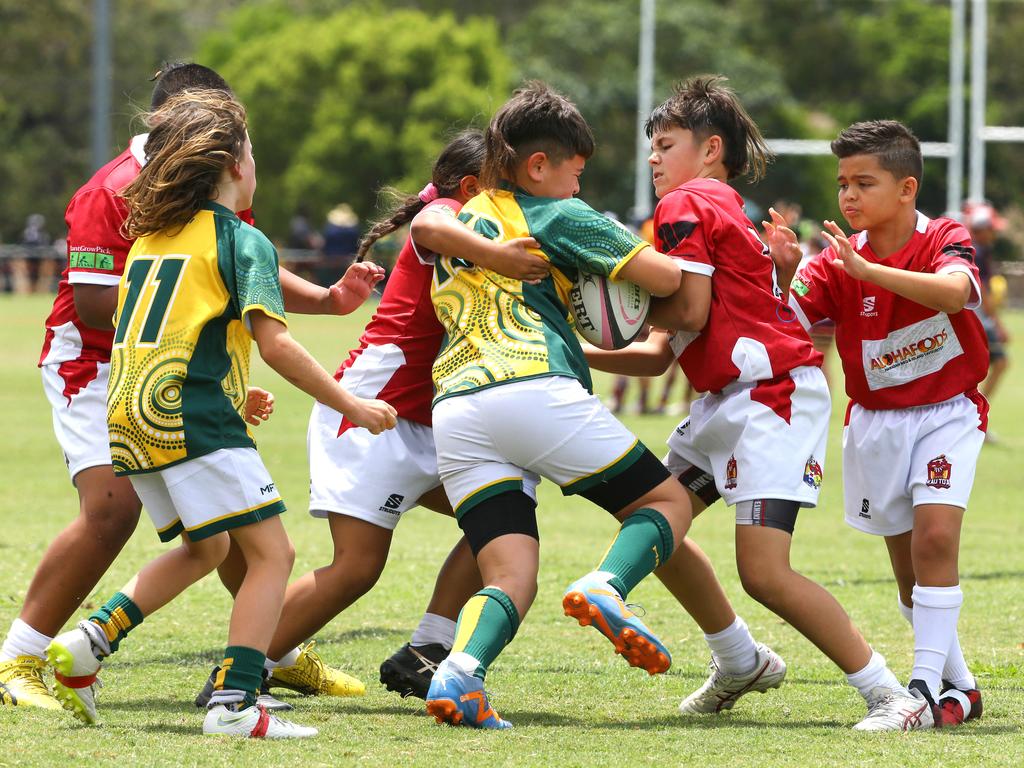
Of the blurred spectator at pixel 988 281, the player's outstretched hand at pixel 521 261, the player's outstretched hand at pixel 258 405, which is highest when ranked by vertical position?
the player's outstretched hand at pixel 521 261

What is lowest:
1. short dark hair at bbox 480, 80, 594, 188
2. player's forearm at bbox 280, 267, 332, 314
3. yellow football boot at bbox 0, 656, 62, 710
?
yellow football boot at bbox 0, 656, 62, 710

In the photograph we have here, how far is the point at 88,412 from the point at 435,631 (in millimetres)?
1303

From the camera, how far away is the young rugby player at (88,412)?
197 inches

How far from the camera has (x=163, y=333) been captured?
4430 millimetres

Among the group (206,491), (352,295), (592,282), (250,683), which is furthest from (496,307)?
(250,683)

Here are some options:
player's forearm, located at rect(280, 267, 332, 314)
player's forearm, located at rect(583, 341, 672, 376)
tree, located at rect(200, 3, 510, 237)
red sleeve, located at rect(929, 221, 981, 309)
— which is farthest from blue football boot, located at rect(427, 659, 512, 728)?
tree, located at rect(200, 3, 510, 237)

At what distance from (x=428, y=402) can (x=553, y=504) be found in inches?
222

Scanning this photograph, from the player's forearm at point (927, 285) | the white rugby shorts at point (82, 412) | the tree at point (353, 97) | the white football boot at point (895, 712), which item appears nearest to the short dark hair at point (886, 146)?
the player's forearm at point (927, 285)

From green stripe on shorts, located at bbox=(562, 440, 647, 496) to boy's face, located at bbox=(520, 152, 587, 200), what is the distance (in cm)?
76

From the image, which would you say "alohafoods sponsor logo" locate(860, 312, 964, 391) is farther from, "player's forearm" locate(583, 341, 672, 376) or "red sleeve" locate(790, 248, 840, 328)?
"player's forearm" locate(583, 341, 672, 376)

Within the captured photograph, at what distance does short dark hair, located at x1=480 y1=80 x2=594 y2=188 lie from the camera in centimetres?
461

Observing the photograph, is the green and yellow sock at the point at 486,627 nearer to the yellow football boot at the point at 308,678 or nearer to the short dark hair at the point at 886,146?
the yellow football boot at the point at 308,678

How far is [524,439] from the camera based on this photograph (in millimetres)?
A: 4465

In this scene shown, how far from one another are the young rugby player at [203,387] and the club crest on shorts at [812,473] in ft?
4.08
